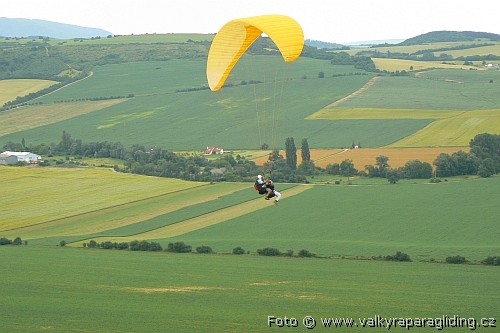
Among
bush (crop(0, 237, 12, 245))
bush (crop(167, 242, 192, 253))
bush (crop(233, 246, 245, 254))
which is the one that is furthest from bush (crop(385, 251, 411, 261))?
bush (crop(0, 237, 12, 245))

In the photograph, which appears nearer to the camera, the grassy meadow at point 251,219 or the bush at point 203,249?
the grassy meadow at point 251,219

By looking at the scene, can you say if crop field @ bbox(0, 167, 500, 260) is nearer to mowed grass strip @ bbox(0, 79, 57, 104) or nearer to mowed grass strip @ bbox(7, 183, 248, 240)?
mowed grass strip @ bbox(7, 183, 248, 240)

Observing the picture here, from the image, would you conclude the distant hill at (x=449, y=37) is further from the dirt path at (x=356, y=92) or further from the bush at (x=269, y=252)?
the bush at (x=269, y=252)

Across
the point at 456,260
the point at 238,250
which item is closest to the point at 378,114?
the point at 238,250

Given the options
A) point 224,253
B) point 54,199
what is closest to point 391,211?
point 224,253

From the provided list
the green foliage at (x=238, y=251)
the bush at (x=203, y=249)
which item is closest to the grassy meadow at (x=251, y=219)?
the green foliage at (x=238, y=251)

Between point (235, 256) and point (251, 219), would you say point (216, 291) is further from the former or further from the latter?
point (251, 219)
